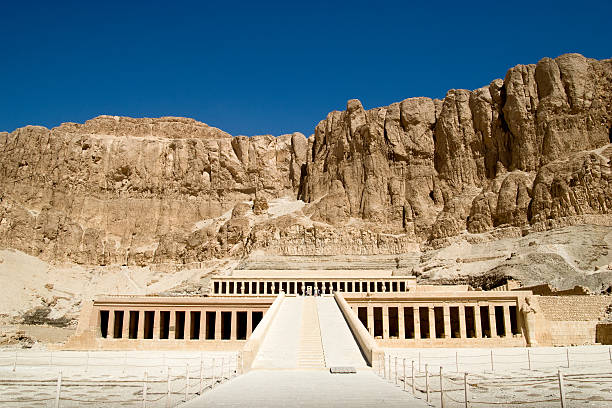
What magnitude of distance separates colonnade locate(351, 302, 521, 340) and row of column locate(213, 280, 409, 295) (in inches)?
743

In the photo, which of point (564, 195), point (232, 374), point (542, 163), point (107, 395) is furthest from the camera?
point (542, 163)

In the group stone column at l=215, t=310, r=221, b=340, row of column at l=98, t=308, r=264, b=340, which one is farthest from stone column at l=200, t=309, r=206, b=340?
stone column at l=215, t=310, r=221, b=340

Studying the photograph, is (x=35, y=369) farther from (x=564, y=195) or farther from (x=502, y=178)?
(x=502, y=178)

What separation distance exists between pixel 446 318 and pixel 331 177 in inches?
2772

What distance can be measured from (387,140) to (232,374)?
293ft

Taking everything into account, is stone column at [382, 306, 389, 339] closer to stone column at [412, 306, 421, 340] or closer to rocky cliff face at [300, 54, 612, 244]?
stone column at [412, 306, 421, 340]

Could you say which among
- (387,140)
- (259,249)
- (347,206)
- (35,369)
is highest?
(387,140)

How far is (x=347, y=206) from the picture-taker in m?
101

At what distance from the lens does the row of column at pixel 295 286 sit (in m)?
63.5

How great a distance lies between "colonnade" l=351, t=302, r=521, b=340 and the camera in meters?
37.9

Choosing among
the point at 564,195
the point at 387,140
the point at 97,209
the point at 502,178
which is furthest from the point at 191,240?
the point at 564,195

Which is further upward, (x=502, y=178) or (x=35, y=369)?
(x=502, y=178)

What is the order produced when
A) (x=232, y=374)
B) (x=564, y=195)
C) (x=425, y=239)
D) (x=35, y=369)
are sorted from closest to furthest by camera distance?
1. (x=232, y=374)
2. (x=35, y=369)
3. (x=564, y=195)
4. (x=425, y=239)

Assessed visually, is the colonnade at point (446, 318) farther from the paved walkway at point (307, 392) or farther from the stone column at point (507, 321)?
the paved walkway at point (307, 392)
